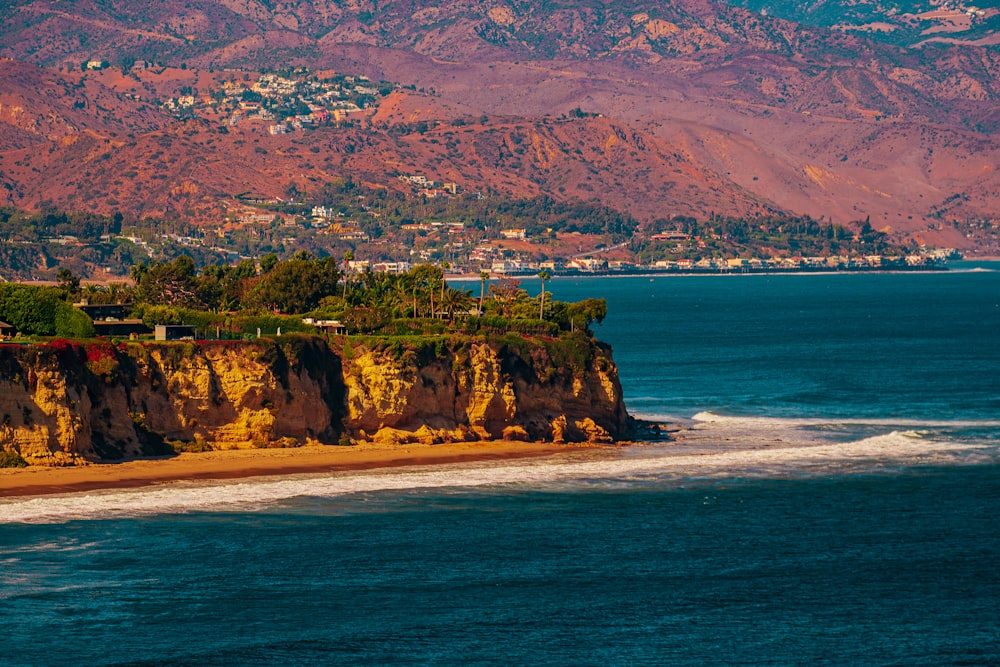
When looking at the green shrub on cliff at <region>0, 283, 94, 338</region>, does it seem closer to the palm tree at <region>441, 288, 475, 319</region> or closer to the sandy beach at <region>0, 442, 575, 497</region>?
the sandy beach at <region>0, 442, 575, 497</region>

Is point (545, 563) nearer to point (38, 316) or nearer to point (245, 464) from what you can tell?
point (245, 464)

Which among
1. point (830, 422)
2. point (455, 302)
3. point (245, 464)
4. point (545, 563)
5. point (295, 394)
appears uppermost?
point (455, 302)

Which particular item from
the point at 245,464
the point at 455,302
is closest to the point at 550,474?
the point at 245,464

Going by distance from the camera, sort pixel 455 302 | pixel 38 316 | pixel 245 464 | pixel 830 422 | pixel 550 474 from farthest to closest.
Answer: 1. pixel 455 302
2. pixel 830 422
3. pixel 38 316
4. pixel 550 474
5. pixel 245 464

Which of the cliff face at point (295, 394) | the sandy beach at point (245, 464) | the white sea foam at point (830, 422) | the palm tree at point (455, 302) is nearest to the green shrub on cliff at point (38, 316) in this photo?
the cliff face at point (295, 394)

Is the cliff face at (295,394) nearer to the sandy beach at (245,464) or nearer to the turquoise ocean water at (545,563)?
the sandy beach at (245,464)

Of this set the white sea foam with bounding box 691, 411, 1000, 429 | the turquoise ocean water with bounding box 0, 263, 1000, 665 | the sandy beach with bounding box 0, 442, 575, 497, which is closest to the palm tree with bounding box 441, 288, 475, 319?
the white sea foam with bounding box 691, 411, 1000, 429
